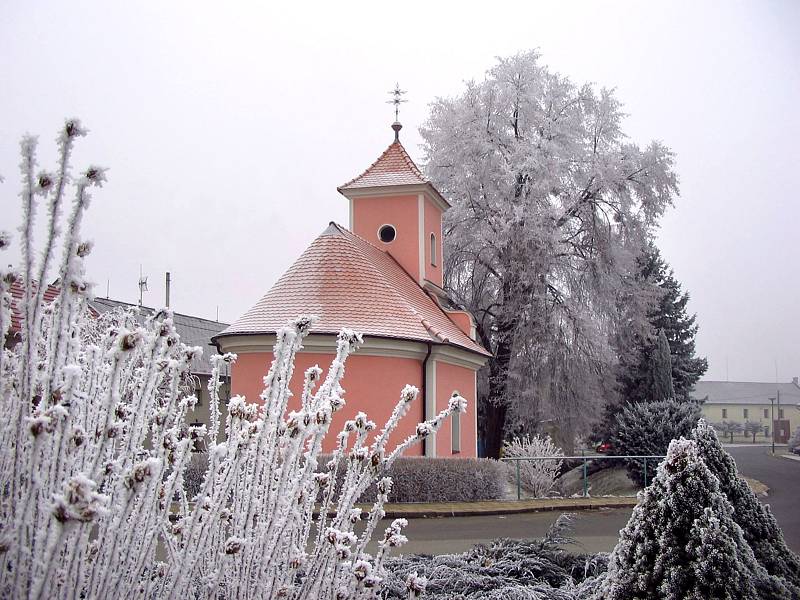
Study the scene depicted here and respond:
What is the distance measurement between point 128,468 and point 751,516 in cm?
370

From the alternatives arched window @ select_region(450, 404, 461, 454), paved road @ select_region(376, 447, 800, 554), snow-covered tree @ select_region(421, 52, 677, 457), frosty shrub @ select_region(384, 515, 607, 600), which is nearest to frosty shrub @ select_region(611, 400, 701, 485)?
snow-covered tree @ select_region(421, 52, 677, 457)

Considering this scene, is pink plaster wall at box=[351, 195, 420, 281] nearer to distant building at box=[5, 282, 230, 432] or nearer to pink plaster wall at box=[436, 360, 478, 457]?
pink plaster wall at box=[436, 360, 478, 457]

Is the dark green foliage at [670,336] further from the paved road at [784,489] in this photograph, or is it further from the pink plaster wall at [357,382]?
the pink plaster wall at [357,382]

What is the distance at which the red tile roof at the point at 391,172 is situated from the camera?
2362 cm

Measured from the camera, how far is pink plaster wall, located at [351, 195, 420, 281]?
23.1 metres

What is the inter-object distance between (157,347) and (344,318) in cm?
1393

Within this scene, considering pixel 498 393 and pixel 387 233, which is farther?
pixel 498 393

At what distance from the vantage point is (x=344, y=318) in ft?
54.6

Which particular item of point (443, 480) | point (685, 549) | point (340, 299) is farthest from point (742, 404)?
point (685, 549)

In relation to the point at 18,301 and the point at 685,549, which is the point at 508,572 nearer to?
the point at 685,549

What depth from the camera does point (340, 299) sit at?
1714 centimetres

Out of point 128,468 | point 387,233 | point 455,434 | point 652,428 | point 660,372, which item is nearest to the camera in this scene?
point 128,468

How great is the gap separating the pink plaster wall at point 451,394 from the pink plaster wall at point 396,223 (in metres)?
3.84

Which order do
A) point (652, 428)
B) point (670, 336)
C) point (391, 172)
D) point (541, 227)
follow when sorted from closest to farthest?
point (652, 428), point (391, 172), point (541, 227), point (670, 336)
